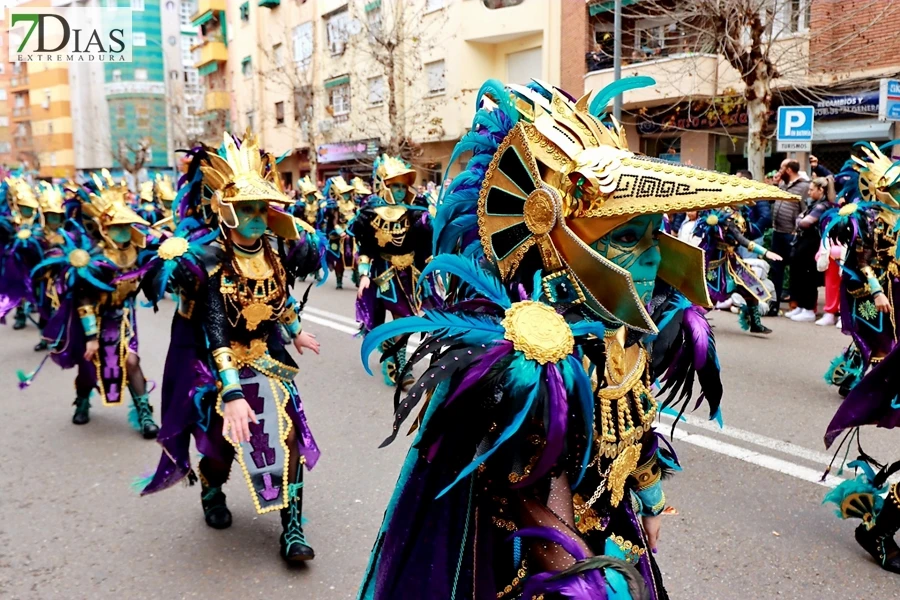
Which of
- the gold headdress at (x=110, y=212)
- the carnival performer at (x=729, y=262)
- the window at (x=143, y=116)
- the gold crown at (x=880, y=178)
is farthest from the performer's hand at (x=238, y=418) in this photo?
the window at (x=143, y=116)

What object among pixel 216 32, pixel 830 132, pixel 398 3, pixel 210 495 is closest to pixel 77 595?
pixel 210 495

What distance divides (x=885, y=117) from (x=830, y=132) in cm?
653

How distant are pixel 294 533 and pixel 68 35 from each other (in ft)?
29.2

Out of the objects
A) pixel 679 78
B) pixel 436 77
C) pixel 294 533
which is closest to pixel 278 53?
pixel 436 77

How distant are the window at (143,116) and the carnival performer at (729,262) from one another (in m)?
52.4

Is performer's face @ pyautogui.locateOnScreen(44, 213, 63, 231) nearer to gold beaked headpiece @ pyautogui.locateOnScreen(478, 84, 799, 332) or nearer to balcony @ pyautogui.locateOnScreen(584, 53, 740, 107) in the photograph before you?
gold beaked headpiece @ pyautogui.locateOnScreen(478, 84, 799, 332)

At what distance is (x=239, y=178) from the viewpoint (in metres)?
3.87

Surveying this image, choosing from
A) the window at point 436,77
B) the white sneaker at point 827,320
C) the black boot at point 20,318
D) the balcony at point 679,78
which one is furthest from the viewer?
the window at point 436,77

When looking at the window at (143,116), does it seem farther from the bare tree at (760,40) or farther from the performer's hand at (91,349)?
the performer's hand at (91,349)

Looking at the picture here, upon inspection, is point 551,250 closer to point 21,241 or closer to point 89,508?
point 89,508

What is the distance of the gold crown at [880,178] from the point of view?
566 centimetres

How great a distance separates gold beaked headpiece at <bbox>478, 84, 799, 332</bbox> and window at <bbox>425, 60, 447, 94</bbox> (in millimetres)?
24958

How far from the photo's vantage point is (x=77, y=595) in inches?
147

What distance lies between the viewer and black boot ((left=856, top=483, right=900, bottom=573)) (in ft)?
11.8
